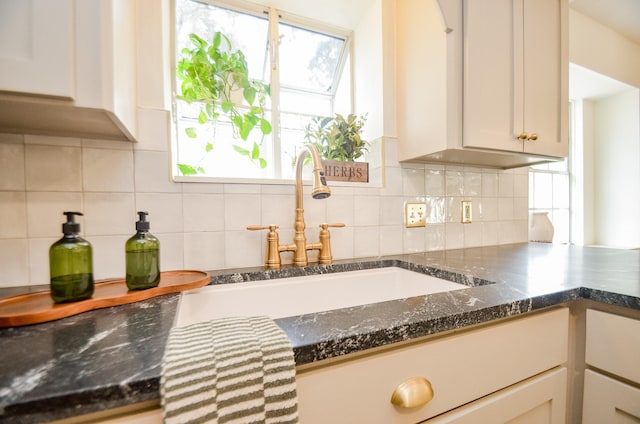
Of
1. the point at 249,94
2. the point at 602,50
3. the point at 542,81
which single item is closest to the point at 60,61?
the point at 249,94

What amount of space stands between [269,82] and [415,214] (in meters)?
0.93

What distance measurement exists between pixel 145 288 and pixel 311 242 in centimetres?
59

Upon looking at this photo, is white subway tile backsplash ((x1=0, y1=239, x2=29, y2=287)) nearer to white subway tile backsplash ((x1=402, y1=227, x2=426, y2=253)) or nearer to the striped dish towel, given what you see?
the striped dish towel

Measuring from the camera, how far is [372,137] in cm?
133

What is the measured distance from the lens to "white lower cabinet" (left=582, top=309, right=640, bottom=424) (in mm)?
615

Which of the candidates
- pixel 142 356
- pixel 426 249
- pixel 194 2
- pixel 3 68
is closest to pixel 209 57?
pixel 194 2

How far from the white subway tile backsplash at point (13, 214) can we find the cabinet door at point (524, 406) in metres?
1.13

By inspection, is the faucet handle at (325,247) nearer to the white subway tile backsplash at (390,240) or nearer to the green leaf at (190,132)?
the white subway tile backsplash at (390,240)

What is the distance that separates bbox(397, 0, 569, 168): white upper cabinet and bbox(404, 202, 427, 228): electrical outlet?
0.22 metres

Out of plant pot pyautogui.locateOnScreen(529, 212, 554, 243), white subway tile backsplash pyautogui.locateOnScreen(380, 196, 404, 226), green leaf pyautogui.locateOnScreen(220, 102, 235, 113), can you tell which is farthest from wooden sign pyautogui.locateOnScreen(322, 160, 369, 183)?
plant pot pyautogui.locateOnScreen(529, 212, 554, 243)

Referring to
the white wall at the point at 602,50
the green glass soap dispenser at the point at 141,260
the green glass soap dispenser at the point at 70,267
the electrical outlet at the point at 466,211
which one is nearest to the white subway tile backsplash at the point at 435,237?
the electrical outlet at the point at 466,211

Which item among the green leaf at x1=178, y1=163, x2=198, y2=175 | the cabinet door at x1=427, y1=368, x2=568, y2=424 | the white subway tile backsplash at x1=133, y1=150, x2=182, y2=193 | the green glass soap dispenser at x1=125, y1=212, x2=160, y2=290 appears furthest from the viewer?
the green leaf at x1=178, y1=163, x2=198, y2=175

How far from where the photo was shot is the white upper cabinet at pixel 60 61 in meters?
0.51

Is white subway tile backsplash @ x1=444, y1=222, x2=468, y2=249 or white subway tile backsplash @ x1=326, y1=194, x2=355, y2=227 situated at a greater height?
white subway tile backsplash @ x1=326, y1=194, x2=355, y2=227
